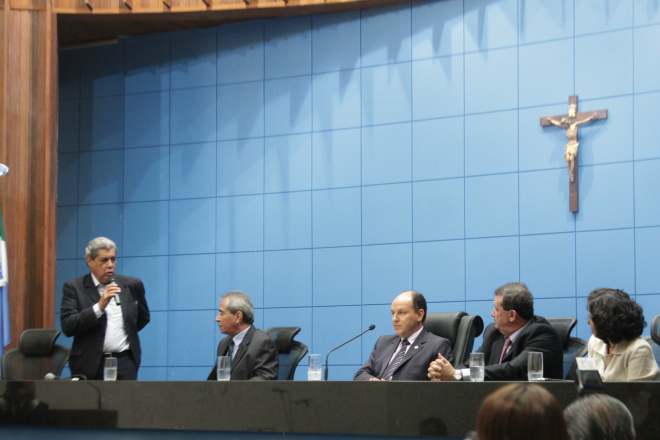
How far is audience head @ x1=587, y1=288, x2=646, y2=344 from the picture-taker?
3.41m

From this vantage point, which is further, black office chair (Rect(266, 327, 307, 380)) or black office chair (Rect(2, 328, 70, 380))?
black office chair (Rect(266, 327, 307, 380))

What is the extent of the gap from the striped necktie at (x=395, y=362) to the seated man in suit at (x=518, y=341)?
43 centimetres

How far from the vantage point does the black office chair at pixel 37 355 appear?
4750 millimetres

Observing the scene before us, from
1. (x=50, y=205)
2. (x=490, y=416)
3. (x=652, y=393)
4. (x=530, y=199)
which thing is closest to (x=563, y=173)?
(x=530, y=199)

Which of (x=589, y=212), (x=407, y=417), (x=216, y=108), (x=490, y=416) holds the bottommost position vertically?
(x=407, y=417)

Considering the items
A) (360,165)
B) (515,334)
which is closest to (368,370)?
(515,334)

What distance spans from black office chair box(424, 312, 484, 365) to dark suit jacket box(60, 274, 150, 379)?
1583 millimetres

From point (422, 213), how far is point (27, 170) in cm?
304

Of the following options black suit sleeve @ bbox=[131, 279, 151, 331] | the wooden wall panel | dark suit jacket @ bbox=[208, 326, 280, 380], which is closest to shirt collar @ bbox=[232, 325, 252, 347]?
dark suit jacket @ bbox=[208, 326, 280, 380]

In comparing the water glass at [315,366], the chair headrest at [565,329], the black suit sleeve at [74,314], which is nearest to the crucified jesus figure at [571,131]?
the chair headrest at [565,329]

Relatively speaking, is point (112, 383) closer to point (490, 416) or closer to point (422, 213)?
point (490, 416)

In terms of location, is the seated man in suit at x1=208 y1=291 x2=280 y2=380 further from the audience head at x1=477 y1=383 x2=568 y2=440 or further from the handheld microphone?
the audience head at x1=477 y1=383 x2=568 y2=440

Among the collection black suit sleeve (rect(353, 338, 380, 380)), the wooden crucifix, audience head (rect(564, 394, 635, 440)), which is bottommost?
black suit sleeve (rect(353, 338, 380, 380))

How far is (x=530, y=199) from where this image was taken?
6.08 meters
